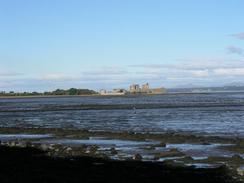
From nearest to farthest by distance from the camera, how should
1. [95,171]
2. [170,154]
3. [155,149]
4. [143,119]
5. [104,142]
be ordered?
[95,171] < [170,154] < [155,149] < [104,142] < [143,119]

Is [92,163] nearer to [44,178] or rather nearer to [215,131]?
[44,178]

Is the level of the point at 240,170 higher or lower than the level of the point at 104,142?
higher

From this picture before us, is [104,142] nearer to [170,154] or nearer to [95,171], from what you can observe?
[170,154]

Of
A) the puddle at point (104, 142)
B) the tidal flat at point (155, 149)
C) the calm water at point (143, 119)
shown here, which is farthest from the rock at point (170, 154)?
the calm water at point (143, 119)

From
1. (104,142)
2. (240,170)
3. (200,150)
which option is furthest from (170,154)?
(104,142)

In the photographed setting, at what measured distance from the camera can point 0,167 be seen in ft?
59.7

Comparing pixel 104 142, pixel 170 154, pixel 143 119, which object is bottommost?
pixel 104 142

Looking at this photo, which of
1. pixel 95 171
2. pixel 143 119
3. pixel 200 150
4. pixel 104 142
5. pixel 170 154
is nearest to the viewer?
pixel 95 171

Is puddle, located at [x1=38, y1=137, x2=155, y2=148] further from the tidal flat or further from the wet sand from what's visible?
the wet sand

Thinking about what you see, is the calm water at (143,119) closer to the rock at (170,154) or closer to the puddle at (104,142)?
the puddle at (104,142)

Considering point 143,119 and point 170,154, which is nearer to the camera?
point 170,154

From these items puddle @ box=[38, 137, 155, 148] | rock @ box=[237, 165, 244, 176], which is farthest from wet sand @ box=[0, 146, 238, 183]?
puddle @ box=[38, 137, 155, 148]

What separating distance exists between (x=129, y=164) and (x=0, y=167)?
14.3 feet

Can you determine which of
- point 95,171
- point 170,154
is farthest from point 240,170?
point 170,154
